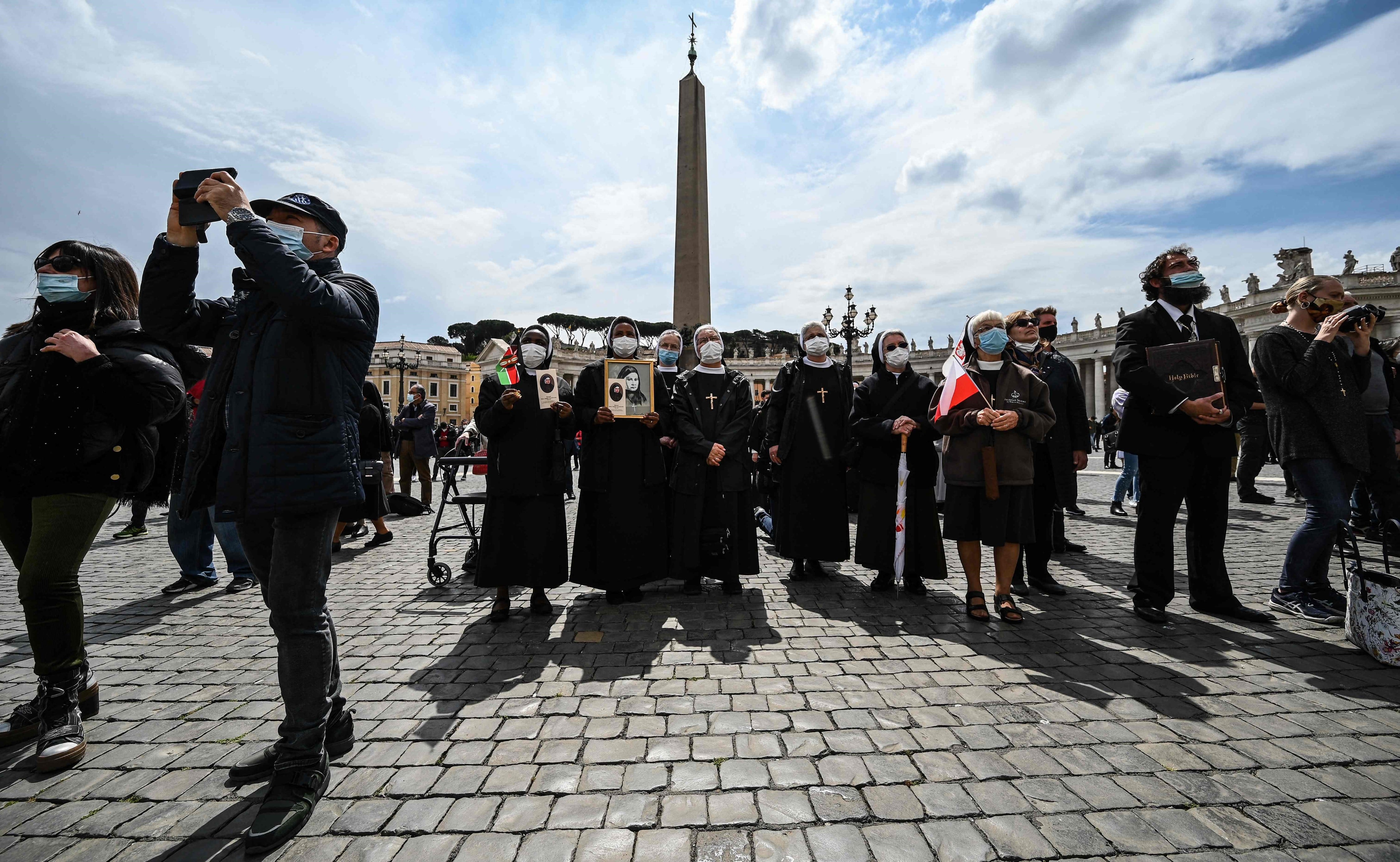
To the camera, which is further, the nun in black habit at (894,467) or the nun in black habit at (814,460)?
the nun in black habit at (814,460)

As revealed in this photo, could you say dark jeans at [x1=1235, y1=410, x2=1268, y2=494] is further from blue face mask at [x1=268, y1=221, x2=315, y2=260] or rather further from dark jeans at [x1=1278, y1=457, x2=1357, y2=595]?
blue face mask at [x1=268, y1=221, x2=315, y2=260]

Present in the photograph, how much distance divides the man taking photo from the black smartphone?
54mm

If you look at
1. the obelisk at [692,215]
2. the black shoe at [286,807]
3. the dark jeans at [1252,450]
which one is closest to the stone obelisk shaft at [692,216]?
the obelisk at [692,215]

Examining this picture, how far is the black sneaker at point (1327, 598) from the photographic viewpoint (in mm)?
4430

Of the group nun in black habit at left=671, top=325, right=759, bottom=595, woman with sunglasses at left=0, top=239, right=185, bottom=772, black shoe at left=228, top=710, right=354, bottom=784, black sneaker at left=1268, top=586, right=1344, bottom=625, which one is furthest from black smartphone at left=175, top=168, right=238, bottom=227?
black sneaker at left=1268, top=586, right=1344, bottom=625

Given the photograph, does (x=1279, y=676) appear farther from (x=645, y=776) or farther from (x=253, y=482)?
(x=253, y=482)

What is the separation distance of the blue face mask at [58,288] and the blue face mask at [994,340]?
547 centimetres

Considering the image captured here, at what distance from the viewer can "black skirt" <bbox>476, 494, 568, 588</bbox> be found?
187 inches

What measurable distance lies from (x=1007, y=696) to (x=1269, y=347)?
3642 mm

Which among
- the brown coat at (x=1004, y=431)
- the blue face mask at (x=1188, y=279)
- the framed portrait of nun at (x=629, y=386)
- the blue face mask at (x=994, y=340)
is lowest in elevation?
the brown coat at (x=1004, y=431)

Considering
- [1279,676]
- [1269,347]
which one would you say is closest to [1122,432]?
[1269,347]

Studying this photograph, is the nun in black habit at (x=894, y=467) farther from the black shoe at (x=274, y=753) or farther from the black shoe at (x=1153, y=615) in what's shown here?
the black shoe at (x=274, y=753)

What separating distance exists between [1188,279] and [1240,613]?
94.4 inches

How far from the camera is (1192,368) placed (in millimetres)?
4250
